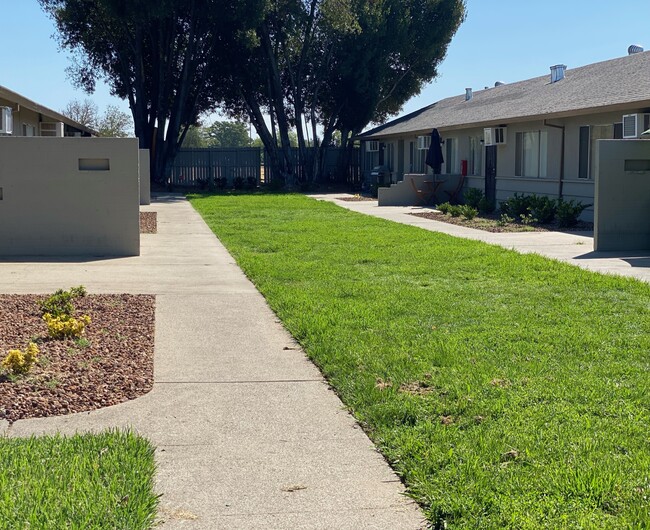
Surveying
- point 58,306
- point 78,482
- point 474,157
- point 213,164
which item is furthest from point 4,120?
point 213,164

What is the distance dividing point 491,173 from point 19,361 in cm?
2165

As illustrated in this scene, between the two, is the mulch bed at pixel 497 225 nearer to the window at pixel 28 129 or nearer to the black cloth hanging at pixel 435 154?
the black cloth hanging at pixel 435 154

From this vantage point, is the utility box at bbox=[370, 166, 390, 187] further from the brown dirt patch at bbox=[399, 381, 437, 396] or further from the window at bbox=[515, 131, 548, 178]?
the brown dirt patch at bbox=[399, 381, 437, 396]

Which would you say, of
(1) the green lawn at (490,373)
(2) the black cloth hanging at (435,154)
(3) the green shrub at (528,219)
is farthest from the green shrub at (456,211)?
(1) the green lawn at (490,373)

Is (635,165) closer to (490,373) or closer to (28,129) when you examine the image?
(490,373)

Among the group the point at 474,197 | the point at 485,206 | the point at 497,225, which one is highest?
the point at 474,197

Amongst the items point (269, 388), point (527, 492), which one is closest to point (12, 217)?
point (269, 388)

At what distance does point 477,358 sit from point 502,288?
12.1 ft

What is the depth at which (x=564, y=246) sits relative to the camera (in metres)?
15.3

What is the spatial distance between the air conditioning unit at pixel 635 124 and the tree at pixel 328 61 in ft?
68.2

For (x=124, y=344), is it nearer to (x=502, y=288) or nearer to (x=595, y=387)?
(x=595, y=387)

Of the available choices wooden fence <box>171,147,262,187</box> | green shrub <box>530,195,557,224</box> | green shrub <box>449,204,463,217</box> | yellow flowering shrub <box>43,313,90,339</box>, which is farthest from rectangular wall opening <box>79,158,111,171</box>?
wooden fence <box>171,147,262,187</box>

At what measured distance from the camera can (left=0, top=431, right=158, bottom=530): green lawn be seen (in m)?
3.81

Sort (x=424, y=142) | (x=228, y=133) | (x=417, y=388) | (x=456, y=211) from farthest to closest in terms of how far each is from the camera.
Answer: (x=228, y=133) → (x=424, y=142) → (x=456, y=211) → (x=417, y=388)
